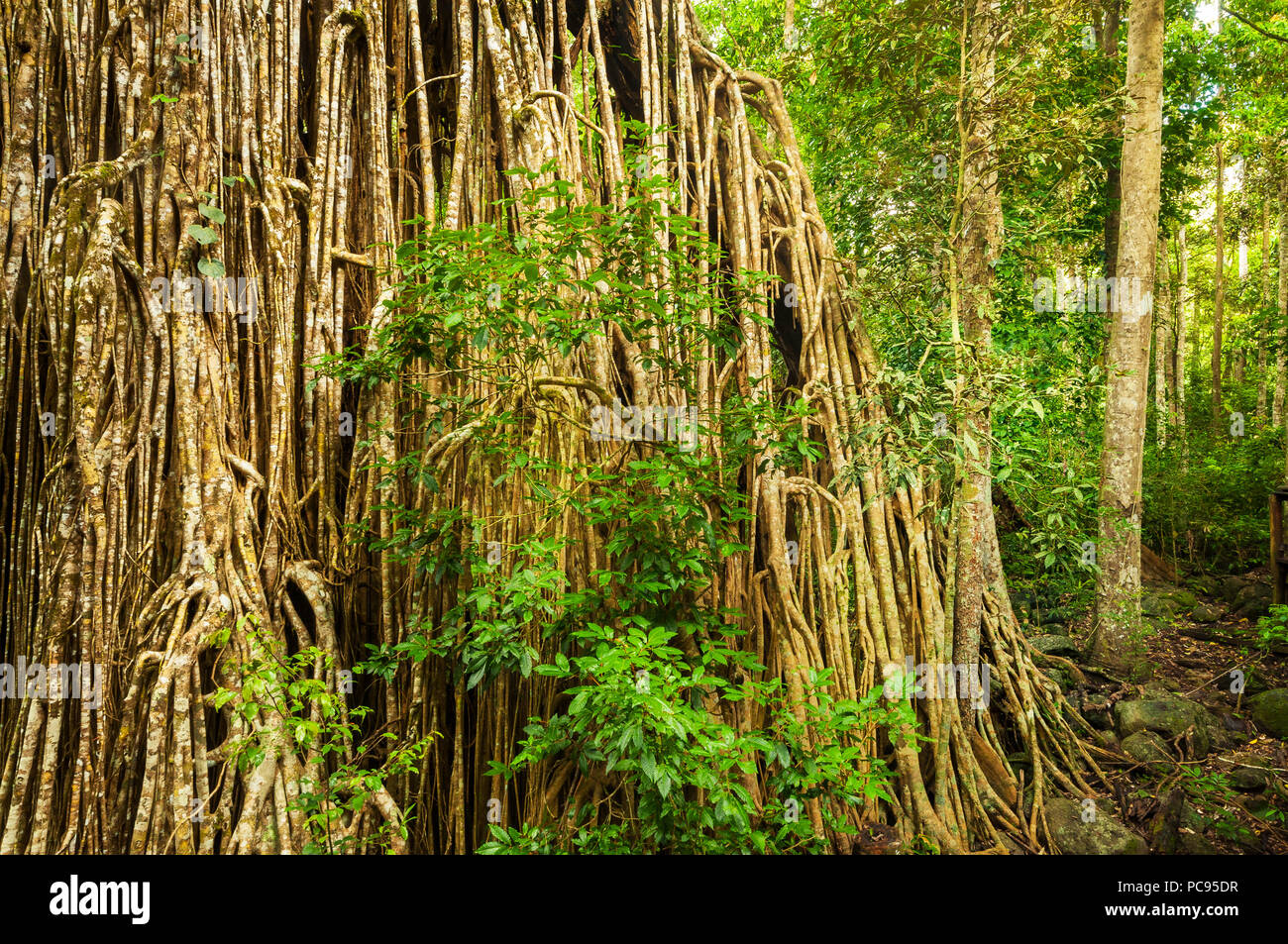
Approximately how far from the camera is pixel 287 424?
8.21 feet

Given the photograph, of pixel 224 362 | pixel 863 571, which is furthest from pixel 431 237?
pixel 863 571

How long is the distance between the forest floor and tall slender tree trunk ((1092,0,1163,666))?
39 cm

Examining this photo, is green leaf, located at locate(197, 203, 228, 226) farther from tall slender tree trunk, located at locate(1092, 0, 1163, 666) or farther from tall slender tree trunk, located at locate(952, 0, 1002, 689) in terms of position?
tall slender tree trunk, located at locate(1092, 0, 1163, 666)

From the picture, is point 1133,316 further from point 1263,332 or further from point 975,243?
point 1263,332

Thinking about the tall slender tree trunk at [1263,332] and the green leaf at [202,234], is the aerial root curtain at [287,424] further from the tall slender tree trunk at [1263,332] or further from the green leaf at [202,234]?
the tall slender tree trunk at [1263,332]

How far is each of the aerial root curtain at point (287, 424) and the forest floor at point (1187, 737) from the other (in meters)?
0.59

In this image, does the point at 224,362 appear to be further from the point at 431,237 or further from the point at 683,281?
the point at 683,281

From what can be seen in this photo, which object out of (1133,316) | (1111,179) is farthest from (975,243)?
(1111,179)

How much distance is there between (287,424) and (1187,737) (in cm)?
480

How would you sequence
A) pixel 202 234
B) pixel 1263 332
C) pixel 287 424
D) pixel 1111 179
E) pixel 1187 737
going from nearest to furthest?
pixel 202 234 < pixel 287 424 < pixel 1187 737 < pixel 1111 179 < pixel 1263 332

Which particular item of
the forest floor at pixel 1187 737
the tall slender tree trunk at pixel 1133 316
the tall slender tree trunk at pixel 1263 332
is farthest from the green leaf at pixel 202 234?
the tall slender tree trunk at pixel 1263 332

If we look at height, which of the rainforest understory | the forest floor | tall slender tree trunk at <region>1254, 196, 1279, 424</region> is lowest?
the forest floor

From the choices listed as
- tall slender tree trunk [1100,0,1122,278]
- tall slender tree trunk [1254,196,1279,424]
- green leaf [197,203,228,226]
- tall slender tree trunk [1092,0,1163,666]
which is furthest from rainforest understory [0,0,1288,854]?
tall slender tree trunk [1254,196,1279,424]

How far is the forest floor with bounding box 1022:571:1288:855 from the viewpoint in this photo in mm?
3129
